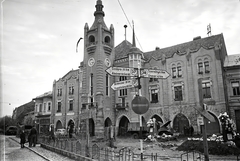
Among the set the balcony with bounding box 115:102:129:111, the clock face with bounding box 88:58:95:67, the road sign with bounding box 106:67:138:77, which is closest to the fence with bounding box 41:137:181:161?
the road sign with bounding box 106:67:138:77

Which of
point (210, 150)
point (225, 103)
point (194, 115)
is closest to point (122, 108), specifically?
point (194, 115)

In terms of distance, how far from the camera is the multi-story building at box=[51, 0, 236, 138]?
1166 inches

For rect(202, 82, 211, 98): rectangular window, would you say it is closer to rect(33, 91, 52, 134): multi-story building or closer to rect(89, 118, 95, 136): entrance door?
rect(89, 118, 95, 136): entrance door

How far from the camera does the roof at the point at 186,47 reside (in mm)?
31703

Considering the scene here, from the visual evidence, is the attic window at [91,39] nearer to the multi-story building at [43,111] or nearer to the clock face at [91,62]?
the clock face at [91,62]

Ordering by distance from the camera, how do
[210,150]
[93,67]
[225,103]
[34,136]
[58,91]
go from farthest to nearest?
1. [58,91]
2. [93,67]
3. [225,103]
4. [34,136]
5. [210,150]

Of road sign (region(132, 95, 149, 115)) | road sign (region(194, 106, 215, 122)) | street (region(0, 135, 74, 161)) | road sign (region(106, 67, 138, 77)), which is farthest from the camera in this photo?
street (region(0, 135, 74, 161))

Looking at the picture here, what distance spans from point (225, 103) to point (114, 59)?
57.8ft

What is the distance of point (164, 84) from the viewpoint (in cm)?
3338

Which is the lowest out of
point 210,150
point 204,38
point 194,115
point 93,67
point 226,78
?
point 210,150

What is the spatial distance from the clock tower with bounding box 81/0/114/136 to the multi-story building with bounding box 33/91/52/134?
21.3 m

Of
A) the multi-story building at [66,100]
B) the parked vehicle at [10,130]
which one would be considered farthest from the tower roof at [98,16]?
the parked vehicle at [10,130]

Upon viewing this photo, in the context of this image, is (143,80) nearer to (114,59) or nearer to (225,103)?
(114,59)

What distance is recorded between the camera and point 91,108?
30.9 metres
